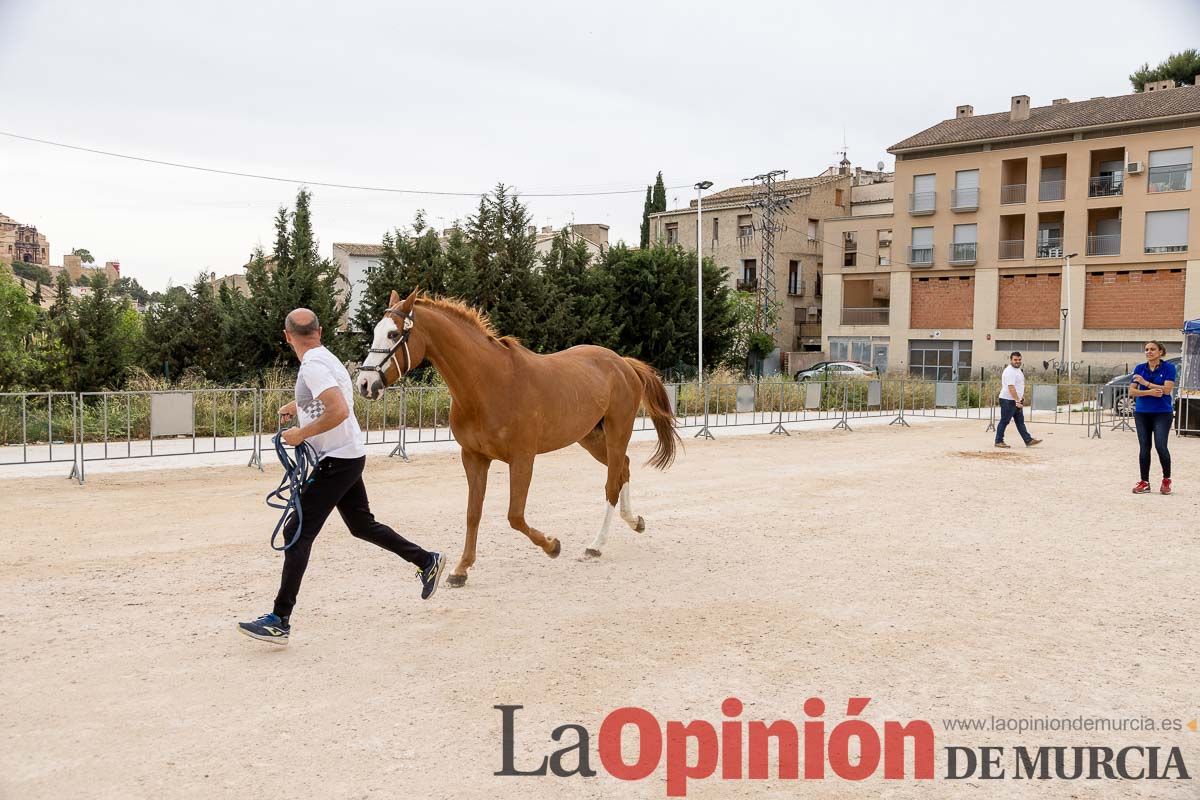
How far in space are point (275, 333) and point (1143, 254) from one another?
3829cm

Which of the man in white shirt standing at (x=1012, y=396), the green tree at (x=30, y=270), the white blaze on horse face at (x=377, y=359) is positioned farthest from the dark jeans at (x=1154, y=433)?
the green tree at (x=30, y=270)

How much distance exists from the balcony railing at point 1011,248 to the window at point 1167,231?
574 centimetres

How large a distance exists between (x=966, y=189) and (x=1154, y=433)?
131 feet

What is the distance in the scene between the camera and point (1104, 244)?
4369 centimetres

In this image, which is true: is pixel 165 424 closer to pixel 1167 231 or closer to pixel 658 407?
pixel 658 407

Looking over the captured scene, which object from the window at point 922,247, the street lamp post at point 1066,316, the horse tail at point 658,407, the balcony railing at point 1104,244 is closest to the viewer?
the horse tail at point 658,407

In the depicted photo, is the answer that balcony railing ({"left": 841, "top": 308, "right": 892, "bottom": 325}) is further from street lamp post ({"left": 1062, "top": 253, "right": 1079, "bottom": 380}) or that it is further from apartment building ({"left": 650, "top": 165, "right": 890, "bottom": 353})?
street lamp post ({"left": 1062, "top": 253, "right": 1079, "bottom": 380})

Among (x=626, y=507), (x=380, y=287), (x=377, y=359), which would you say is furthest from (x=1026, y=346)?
(x=377, y=359)

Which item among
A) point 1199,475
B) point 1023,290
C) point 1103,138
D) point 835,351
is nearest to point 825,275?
point 835,351

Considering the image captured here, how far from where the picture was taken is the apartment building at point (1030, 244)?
137 feet

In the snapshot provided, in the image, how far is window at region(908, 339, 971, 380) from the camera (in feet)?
153

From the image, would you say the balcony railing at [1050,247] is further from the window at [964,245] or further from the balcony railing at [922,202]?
the balcony railing at [922,202]

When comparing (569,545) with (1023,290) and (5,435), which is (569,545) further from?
(1023,290)

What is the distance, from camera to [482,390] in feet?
22.3
